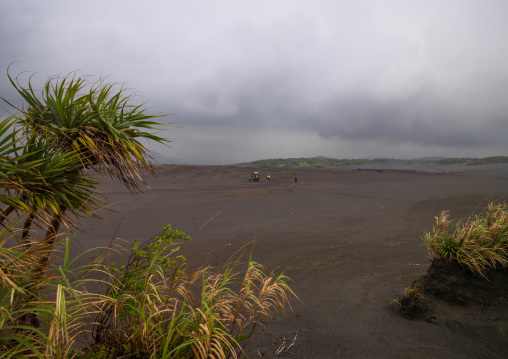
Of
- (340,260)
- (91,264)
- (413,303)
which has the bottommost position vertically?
(340,260)

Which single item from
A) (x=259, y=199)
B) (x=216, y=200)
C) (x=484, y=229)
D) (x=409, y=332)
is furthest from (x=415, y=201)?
(x=409, y=332)

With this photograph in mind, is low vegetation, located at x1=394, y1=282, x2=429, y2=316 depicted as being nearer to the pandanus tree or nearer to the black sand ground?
the black sand ground

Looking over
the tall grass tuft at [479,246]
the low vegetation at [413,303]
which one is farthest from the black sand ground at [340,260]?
the tall grass tuft at [479,246]

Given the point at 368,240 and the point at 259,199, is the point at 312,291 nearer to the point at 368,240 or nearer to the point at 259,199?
the point at 368,240

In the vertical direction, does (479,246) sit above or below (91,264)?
below

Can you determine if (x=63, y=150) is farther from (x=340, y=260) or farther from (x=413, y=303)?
(x=340, y=260)

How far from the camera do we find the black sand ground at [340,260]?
12.6 feet

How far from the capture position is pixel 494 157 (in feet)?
212

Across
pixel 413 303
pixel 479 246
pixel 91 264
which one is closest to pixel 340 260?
pixel 413 303

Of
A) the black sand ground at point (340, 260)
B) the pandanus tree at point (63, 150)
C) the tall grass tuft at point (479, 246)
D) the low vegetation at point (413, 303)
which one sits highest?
the pandanus tree at point (63, 150)

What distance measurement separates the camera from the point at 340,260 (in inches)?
309

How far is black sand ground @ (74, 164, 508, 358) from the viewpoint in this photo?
151 inches

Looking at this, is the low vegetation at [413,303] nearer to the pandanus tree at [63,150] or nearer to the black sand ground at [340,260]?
the black sand ground at [340,260]

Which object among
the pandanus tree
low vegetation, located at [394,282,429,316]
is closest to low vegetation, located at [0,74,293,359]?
the pandanus tree
